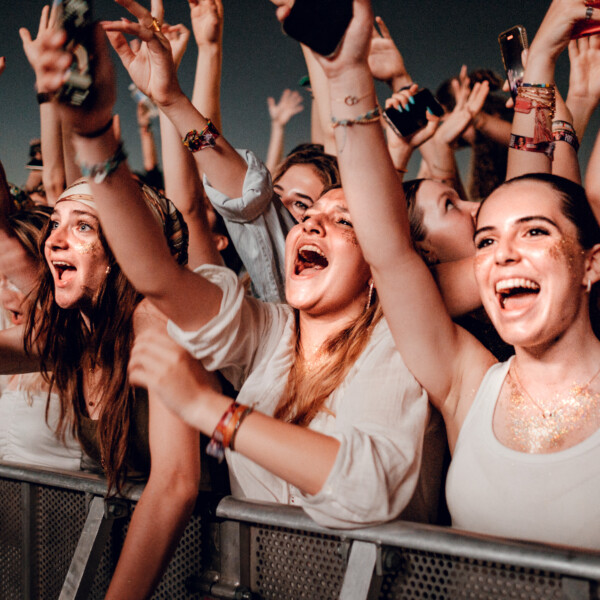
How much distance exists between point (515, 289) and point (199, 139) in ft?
3.10

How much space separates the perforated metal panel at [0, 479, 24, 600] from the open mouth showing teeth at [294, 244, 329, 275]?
2.77 feet

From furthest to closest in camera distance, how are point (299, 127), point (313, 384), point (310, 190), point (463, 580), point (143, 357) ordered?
point (299, 127) → point (310, 190) → point (313, 384) → point (143, 357) → point (463, 580)

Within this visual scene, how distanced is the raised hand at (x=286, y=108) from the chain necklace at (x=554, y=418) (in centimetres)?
414

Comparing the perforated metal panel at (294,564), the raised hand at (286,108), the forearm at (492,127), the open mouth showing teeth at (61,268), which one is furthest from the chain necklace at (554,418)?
the raised hand at (286,108)

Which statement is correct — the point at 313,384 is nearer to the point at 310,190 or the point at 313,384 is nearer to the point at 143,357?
the point at 143,357

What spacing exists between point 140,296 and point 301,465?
0.78m

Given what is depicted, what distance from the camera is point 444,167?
9.32 ft

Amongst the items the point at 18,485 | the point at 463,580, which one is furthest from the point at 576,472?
the point at 18,485

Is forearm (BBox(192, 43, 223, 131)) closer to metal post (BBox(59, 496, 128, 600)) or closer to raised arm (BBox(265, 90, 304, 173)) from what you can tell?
metal post (BBox(59, 496, 128, 600))

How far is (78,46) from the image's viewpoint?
103cm

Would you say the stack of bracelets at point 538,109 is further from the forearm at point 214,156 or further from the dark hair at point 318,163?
the forearm at point 214,156

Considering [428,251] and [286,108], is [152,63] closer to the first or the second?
[428,251]

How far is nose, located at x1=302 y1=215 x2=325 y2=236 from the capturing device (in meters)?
1.42

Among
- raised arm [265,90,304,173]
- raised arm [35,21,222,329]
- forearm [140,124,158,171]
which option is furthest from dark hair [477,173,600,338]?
raised arm [265,90,304,173]
